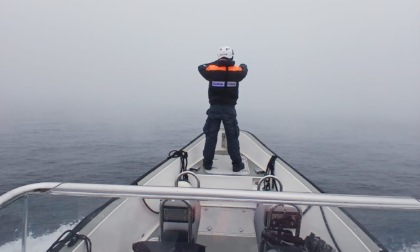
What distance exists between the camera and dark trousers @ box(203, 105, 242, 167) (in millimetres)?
3836

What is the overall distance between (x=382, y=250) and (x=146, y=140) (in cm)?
1962

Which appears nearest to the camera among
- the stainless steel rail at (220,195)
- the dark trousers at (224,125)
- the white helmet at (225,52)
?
the stainless steel rail at (220,195)

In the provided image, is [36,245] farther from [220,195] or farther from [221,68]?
[221,68]

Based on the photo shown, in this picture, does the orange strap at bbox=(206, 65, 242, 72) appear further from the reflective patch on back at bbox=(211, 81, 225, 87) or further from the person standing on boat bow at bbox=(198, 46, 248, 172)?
the reflective patch on back at bbox=(211, 81, 225, 87)

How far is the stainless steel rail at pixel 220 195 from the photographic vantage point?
1.18 m

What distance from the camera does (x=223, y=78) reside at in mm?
3689

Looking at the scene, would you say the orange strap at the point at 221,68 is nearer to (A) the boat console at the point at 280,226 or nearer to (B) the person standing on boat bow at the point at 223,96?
(B) the person standing on boat bow at the point at 223,96

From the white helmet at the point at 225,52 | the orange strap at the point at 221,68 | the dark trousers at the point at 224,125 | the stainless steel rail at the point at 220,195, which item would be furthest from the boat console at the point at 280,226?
the white helmet at the point at 225,52

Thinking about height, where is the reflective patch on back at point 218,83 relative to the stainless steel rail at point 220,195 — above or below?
above

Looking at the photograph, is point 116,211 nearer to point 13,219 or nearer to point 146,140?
point 13,219

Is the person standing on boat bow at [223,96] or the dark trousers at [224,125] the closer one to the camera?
the person standing on boat bow at [223,96]

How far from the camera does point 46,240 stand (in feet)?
4.50

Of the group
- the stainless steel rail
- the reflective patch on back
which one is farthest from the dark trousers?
the stainless steel rail

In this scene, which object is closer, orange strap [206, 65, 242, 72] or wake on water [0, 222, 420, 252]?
wake on water [0, 222, 420, 252]
